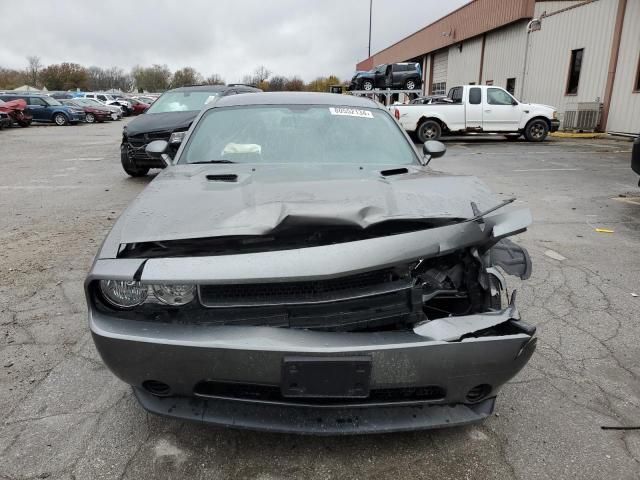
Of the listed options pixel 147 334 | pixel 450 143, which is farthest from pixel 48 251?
pixel 450 143

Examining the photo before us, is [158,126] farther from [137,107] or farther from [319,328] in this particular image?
[137,107]

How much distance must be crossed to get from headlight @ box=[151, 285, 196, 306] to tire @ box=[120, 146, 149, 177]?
8023 mm

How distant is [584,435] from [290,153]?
2336mm

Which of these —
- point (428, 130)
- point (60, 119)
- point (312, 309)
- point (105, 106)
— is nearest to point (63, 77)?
point (105, 106)

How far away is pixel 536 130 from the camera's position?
1692 cm

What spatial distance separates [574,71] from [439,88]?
59.0 ft

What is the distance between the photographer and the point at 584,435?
91.2 inches

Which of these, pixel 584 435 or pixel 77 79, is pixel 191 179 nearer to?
pixel 584 435

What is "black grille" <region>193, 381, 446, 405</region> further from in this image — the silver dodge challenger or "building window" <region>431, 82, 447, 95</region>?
"building window" <region>431, 82, 447, 95</region>

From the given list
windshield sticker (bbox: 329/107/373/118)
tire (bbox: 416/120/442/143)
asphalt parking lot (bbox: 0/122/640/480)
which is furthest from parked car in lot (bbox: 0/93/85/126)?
windshield sticker (bbox: 329/107/373/118)

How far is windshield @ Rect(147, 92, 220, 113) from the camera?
10.1 meters

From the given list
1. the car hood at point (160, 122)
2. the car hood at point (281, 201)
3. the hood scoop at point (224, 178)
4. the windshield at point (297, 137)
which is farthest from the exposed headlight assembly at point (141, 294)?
the car hood at point (160, 122)

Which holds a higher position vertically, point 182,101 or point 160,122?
point 182,101

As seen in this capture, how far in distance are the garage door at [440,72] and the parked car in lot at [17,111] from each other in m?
Result: 26.2
